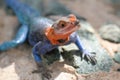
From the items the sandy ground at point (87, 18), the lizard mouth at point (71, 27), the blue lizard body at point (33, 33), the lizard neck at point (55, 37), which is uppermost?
the lizard mouth at point (71, 27)

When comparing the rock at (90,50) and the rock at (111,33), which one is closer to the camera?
the rock at (90,50)

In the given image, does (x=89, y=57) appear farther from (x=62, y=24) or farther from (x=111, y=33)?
(x=111, y=33)

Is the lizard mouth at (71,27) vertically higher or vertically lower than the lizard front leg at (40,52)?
higher

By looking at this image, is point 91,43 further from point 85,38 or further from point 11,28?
point 11,28

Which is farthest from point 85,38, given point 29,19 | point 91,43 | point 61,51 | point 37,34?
point 29,19

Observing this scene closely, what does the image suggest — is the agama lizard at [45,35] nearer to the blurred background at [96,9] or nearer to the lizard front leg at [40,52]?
the lizard front leg at [40,52]

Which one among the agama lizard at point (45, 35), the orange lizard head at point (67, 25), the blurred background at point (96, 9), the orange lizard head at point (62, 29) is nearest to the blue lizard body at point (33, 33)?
the agama lizard at point (45, 35)
